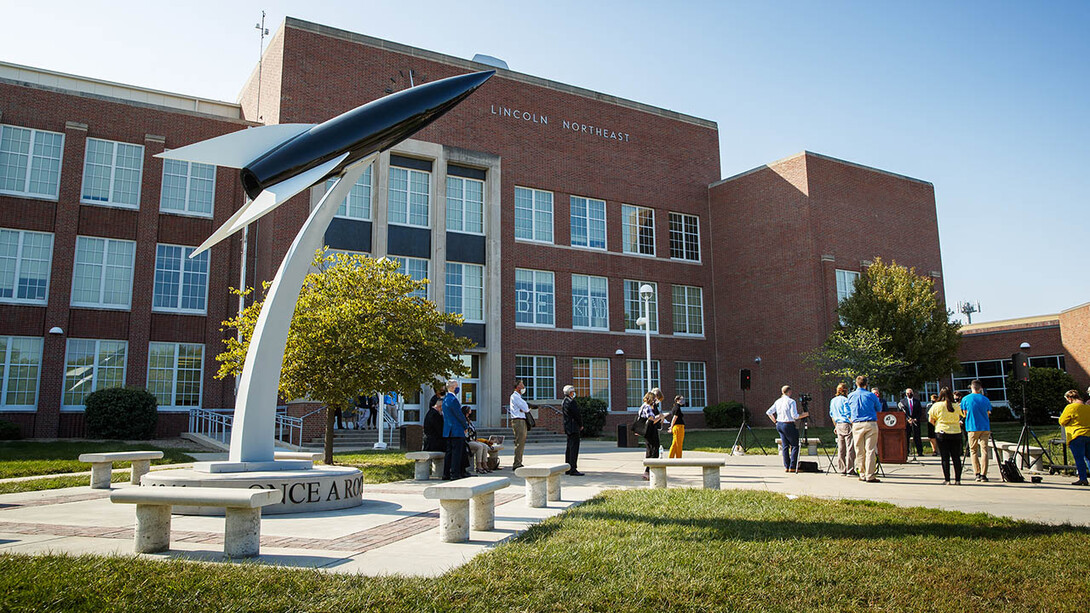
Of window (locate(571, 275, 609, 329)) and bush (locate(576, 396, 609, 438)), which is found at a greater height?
window (locate(571, 275, 609, 329))

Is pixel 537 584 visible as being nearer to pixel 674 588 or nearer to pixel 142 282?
pixel 674 588

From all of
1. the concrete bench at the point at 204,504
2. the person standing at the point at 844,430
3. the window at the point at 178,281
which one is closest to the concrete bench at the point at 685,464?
the person standing at the point at 844,430

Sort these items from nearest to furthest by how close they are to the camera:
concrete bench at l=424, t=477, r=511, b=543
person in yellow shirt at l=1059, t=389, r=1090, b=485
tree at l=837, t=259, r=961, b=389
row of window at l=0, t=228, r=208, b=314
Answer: concrete bench at l=424, t=477, r=511, b=543 < person in yellow shirt at l=1059, t=389, r=1090, b=485 < row of window at l=0, t=228, r=208, b=314 < tree at l=837, t=259, r=961, b=389

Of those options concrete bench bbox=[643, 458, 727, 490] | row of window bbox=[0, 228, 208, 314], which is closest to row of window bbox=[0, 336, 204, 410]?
row of window bbox=[0, 228, 208, 314]

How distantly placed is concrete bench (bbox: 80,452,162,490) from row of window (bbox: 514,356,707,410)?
64.2 ft

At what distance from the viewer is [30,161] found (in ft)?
82.5

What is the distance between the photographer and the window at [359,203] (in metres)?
27.8

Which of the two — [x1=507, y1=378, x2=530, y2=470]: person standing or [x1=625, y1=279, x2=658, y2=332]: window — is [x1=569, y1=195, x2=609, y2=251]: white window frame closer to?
[x1=625, y1=279, x2=658, y2=332]: window

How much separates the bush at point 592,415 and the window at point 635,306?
565 cm

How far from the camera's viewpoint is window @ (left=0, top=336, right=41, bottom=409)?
2406 cm

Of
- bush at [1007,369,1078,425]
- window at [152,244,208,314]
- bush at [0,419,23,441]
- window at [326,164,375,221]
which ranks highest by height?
window at [326,164,375,221]

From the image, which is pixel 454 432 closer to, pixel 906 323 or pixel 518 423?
pixel 518 423

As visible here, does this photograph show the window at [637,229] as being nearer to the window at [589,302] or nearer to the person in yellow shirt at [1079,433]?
the window at [589,302]

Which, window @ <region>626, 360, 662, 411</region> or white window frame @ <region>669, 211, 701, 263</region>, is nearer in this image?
window @ <region>626, 360, 662, 411</region>
